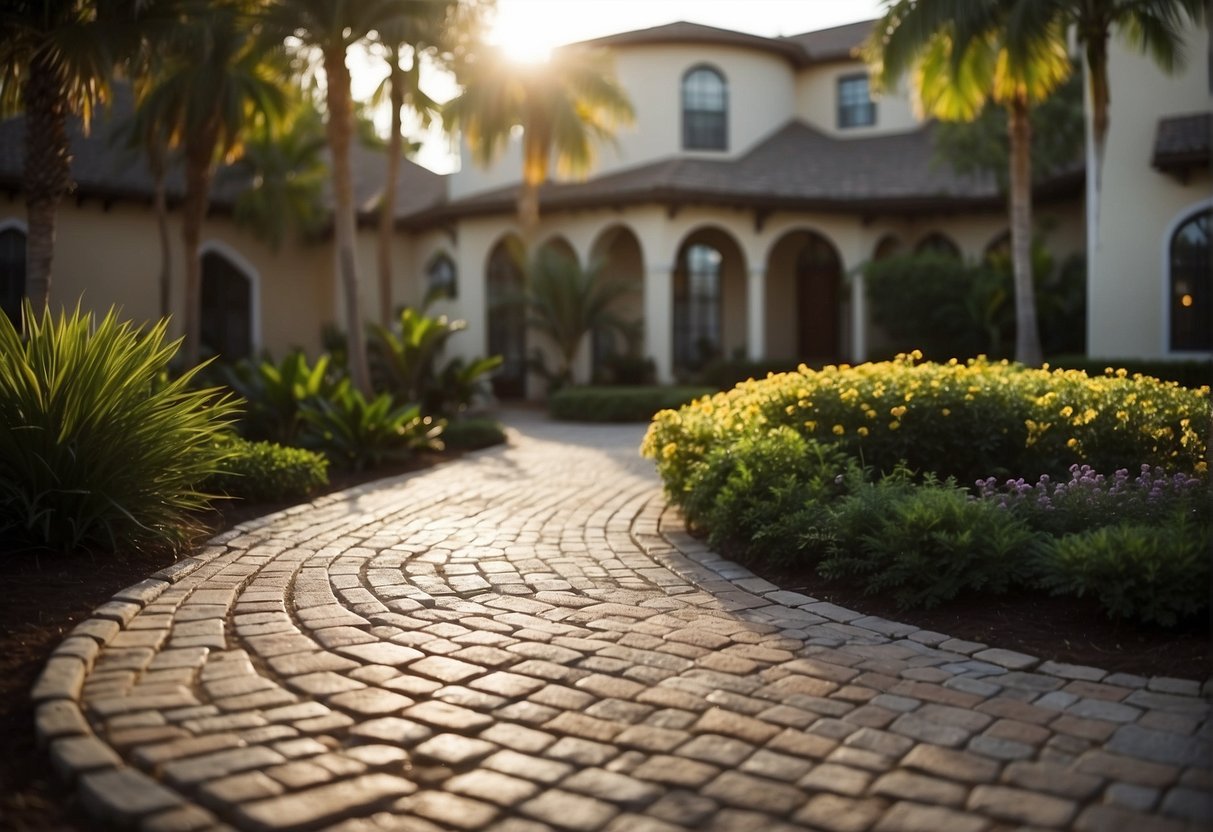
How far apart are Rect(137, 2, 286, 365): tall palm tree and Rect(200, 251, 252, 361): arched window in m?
6.12

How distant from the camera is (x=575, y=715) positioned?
393 centimetres

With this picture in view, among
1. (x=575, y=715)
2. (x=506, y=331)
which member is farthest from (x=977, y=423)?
(x=506, y=331)

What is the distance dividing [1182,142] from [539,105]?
10.6m

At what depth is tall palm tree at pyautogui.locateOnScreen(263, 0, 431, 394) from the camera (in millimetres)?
12781

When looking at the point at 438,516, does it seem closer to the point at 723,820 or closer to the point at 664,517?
the point at 664,517

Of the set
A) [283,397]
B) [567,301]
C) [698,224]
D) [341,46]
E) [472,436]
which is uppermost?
[341,46]

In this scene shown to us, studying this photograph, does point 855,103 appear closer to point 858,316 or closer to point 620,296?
point 858,316

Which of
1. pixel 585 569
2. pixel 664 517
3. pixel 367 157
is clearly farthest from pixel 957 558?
pixel 367 157

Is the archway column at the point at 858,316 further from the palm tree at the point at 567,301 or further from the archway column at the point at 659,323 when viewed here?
the palm tree at the point at 567,301

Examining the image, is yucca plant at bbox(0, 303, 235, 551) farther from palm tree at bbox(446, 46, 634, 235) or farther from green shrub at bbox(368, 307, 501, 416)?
palm tree at bbox(446, 46, 634, 235)

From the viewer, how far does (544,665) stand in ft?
14.7

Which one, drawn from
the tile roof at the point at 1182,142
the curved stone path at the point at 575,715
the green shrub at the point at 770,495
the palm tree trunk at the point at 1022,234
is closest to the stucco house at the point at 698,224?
the tile roof at the point at 1182,142

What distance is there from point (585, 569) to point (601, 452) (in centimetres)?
701

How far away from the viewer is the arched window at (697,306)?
80.5ft
